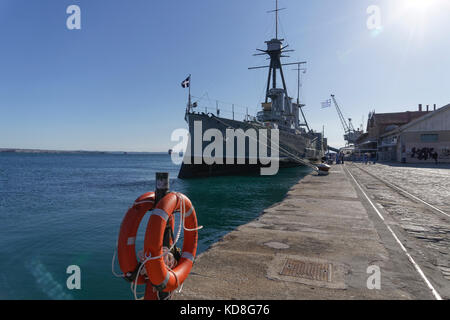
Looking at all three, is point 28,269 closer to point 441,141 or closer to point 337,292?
point 337,292

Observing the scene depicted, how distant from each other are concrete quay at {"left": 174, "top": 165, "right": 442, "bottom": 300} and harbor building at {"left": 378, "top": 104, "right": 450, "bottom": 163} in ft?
144

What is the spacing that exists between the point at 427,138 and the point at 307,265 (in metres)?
48.1

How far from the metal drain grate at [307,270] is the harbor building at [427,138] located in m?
47.1

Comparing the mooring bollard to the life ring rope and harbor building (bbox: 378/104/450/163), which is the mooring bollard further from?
harbor building (bbox: 378/104/450/163)

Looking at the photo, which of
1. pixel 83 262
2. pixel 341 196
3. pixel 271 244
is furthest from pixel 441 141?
pixel 83 262

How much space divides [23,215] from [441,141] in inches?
2046

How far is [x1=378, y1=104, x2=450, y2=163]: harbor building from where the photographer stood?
130ft

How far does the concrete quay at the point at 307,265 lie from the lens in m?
3.60

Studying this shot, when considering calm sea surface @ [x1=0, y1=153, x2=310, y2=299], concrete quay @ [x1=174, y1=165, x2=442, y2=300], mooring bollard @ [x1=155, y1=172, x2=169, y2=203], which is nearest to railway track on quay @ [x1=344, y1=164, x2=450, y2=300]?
concrete quay @ [x1=174, y1=165, x2=442, y2=300]

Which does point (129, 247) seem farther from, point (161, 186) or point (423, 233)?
point (423, 233)

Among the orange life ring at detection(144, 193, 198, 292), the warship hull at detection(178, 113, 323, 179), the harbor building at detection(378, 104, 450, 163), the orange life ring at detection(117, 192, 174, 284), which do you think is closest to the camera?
the orange life ring at detection(144, 193, 198, 292)
